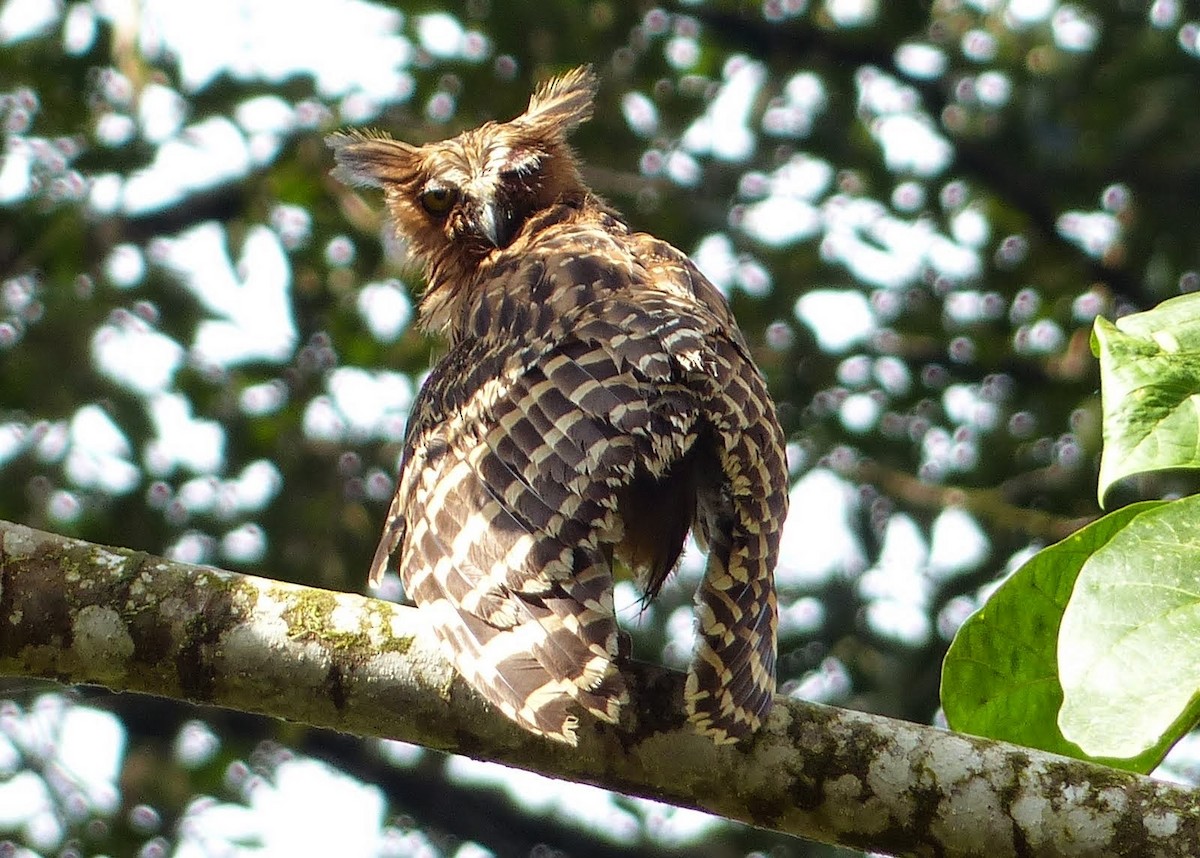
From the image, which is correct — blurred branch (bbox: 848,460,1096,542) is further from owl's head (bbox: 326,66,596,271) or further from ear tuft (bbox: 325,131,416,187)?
ear tuft (bbox: 325,131,416,187)

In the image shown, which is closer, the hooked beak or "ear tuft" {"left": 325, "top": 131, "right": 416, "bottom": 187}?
the hooked beak

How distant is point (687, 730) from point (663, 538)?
85 centimetres

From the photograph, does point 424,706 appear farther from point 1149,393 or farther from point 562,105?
point 562,105

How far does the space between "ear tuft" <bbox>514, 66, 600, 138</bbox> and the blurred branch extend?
232cm

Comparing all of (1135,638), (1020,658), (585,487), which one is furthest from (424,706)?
(1135,638)

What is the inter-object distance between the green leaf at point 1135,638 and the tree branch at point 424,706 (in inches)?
33.2

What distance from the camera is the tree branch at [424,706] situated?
2.55 metres

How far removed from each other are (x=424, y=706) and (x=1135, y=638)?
1.37m

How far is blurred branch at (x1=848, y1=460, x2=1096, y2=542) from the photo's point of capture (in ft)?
21.1

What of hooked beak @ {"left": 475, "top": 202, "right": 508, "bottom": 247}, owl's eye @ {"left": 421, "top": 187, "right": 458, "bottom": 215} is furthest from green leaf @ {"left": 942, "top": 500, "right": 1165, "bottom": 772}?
owl's eye @ {"left": 421, "top": 187, "right": 458, "bottom": 215}

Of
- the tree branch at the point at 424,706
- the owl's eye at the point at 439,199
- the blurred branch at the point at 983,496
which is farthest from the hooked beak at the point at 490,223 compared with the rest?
the blurred branch at the point at 983,496

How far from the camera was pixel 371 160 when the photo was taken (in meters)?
5.23

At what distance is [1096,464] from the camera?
21.8ft

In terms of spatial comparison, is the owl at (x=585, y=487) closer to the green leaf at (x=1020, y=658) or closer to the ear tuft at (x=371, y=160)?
the green leaf at (x=1020, y=658)
